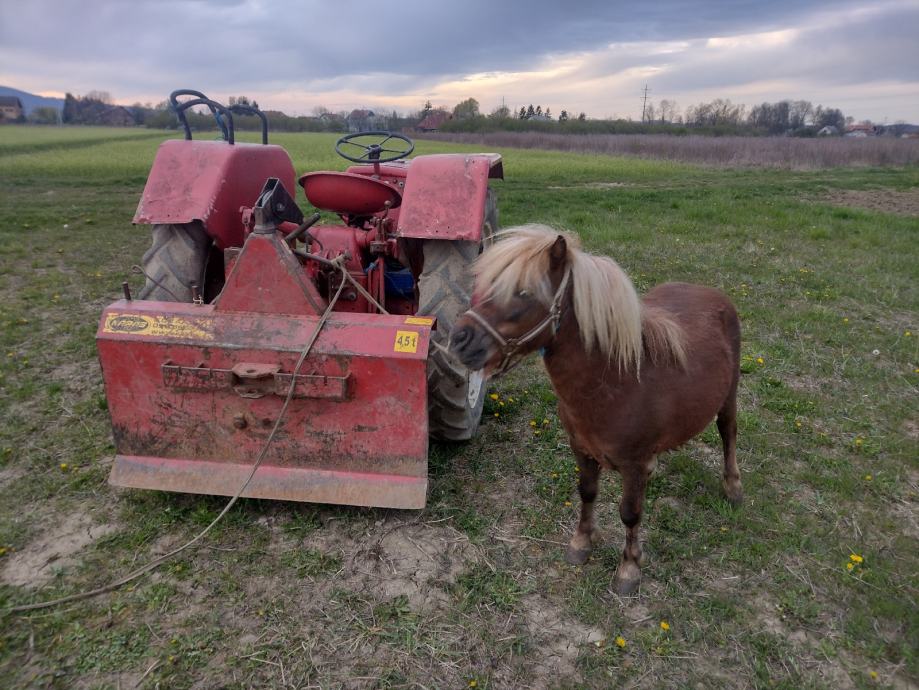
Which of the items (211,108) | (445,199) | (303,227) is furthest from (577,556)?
(211,108)

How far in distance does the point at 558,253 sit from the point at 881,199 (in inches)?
579

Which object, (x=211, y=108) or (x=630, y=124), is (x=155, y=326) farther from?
(x=630, y=124)

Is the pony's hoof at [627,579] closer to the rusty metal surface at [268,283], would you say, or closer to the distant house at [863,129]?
the rusty metal surface at [268,283]

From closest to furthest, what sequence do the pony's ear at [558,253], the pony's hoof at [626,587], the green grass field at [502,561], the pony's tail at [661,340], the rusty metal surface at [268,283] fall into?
1. the pony's ear at [558,253]
2. the green grass field at [502,561]
3. the pony's tail at [661,340]
4. the pony's hoof at [626,587]
5. the rusty metal surface at [268,283]

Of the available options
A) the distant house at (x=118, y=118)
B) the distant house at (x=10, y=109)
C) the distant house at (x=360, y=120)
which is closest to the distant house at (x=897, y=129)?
the distant house at (x=360, y=120)

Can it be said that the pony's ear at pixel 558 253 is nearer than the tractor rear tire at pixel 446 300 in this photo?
Yes

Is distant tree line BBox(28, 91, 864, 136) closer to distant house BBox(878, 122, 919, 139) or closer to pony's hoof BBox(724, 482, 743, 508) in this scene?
distant house BBox(878, 122, 919, 139)

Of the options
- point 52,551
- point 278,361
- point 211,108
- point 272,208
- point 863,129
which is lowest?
point 52,551

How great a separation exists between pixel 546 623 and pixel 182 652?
4.35ft

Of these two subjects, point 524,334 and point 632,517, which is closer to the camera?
point 524,334

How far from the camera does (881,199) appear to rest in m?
13.3

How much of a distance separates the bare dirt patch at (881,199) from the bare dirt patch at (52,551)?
13224 millimetres

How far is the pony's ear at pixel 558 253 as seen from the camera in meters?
1.97

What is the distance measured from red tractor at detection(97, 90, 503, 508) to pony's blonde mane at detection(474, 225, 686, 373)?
0.65 metres
